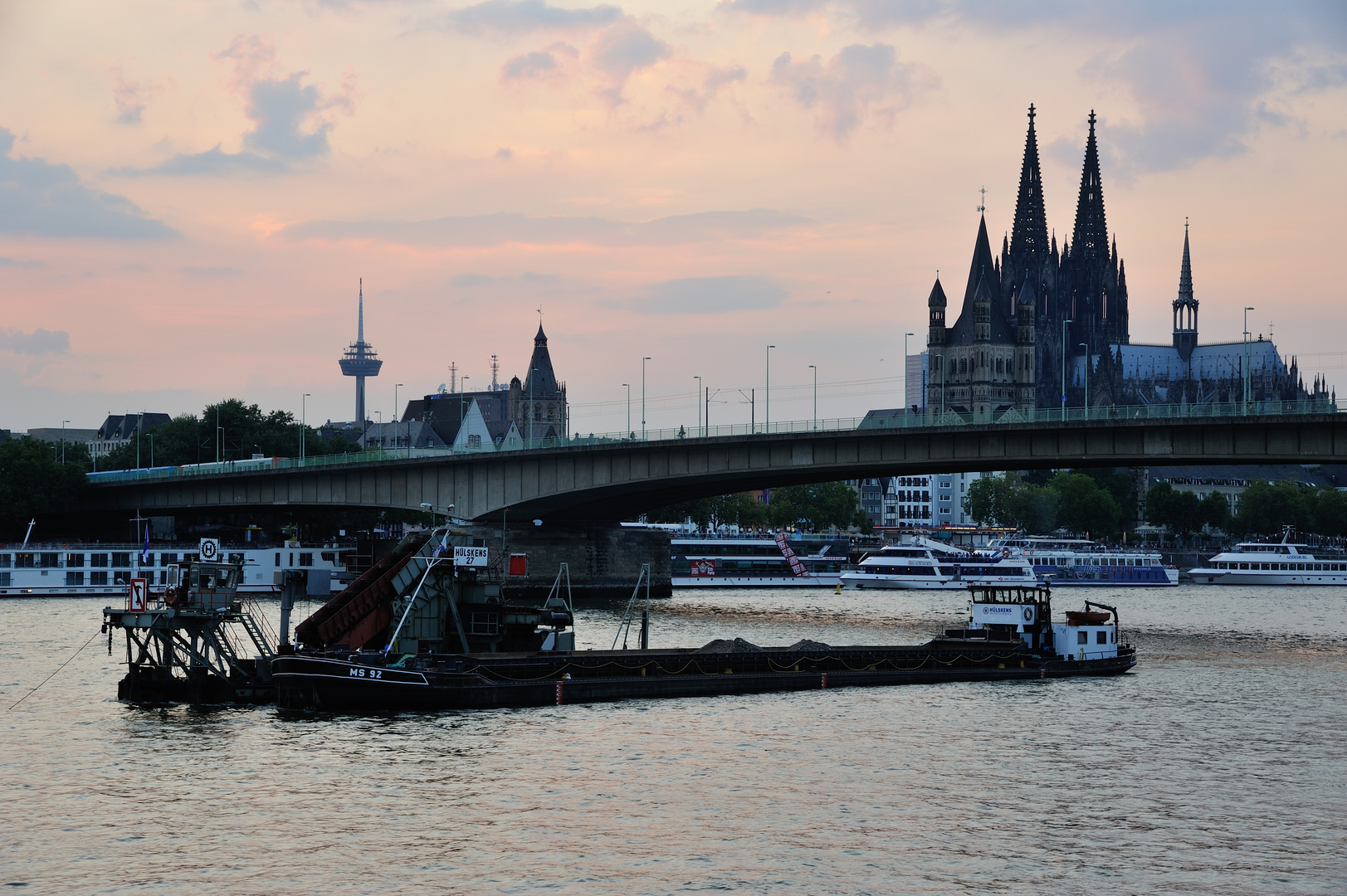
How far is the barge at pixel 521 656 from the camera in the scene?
54219 mm

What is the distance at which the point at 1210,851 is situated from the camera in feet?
120

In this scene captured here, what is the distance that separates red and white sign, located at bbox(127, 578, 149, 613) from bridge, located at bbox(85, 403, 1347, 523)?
4219 centimetres

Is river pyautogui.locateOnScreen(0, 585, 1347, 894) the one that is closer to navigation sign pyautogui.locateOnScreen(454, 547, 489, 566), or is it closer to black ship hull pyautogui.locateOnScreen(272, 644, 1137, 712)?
black ship hull pyautogui.locateOnScreen(272, 644, 1137, 712)

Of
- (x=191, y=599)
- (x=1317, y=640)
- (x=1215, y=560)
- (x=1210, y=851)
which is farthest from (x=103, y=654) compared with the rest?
(x=1215, y=560)

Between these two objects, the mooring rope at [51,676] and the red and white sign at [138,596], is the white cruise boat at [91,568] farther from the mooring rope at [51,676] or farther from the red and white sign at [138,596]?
the red and white sign at [138,596]

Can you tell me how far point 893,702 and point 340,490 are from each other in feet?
251

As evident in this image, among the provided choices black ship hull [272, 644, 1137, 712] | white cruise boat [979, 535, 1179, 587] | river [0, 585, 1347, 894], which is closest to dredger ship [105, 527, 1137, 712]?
black ship hull [272, 644, 1137, 712]

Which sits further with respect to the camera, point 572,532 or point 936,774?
point 572,532

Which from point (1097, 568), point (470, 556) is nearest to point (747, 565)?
point (1097, 568)

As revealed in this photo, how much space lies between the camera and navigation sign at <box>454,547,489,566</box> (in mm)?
58781

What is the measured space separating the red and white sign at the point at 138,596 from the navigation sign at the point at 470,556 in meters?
11.1

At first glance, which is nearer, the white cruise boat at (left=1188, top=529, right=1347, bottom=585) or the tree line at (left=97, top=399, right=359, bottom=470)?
the white cruise boat at (left=1188, top=529, right=1347, bottom=585)

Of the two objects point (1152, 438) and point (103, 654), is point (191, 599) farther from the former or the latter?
point (1152, 438)

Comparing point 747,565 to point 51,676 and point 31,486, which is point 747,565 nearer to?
point 31,486
